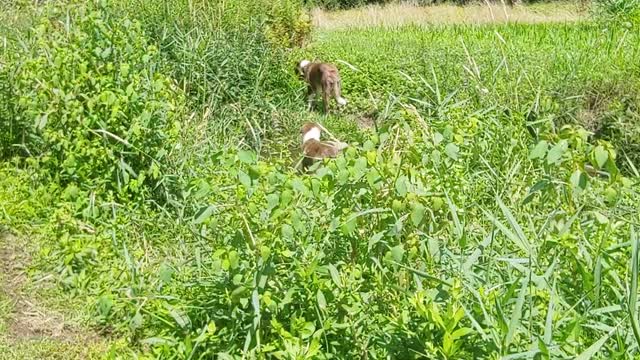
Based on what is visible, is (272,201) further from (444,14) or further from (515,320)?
(444,14)

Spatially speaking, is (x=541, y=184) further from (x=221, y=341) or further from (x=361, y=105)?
(x=361, y=105)

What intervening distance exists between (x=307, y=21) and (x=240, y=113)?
4.04 meters

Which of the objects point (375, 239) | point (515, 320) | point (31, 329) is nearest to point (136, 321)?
point (31, 329)

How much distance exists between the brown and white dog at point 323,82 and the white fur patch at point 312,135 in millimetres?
1394

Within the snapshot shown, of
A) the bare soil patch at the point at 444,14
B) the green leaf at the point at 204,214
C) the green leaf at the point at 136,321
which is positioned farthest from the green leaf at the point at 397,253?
the bare soil patch at the point at 444,14

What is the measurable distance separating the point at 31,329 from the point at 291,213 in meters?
1.77

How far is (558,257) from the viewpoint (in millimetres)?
3209

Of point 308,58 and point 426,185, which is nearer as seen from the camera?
point 426,185

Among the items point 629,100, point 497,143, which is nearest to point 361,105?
point 629,100

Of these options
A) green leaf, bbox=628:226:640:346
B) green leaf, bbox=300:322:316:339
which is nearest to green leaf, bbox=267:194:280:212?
green leaf, bbox=300:322:316:339

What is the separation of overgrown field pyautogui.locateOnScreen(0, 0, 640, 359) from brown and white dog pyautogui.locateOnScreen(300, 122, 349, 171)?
0.21 metres

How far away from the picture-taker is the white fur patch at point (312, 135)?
6.86 m

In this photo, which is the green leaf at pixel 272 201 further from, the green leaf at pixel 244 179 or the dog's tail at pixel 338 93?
the dog's tail at pixel 338 93

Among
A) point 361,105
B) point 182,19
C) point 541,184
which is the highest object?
point 541,184
